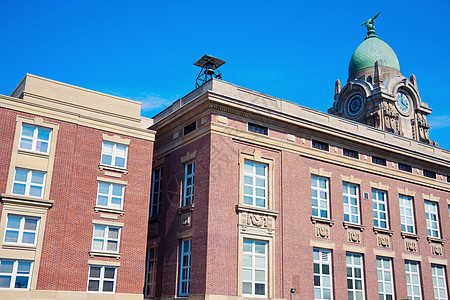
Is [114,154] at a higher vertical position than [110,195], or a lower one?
higher

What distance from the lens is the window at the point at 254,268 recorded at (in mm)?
25609

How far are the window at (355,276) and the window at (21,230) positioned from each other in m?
17.8

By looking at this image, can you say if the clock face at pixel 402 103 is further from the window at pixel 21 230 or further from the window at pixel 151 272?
the window at pixel 21 230

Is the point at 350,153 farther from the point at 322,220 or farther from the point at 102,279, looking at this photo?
the point at 102,279

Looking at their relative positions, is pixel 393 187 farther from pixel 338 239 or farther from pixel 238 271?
pixel 238 271

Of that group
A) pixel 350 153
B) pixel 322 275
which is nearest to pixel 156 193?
pixel 322 275

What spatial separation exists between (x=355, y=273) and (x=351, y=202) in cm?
445

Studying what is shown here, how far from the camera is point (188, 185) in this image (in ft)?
92.8

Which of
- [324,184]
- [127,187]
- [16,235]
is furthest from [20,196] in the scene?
[324,184]

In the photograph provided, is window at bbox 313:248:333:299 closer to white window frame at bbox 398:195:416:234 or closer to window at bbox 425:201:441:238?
white window frame at bbox 398:195:416:234

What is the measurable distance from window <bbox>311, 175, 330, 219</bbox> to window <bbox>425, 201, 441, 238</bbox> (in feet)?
32.1

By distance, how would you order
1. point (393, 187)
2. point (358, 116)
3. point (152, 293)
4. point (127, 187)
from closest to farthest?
point (127, 187), point (152, 293), point (393, 187), point (358, 116)

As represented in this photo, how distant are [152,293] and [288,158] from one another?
37.1 feet

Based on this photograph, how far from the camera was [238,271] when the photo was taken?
25.2 m
